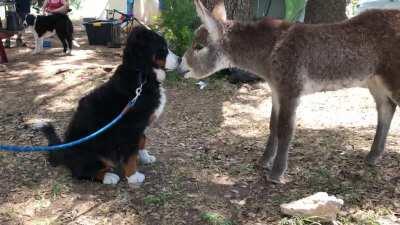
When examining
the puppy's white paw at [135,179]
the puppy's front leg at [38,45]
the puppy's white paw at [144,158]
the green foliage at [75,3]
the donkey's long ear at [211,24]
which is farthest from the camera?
the green foliage at [75,3]

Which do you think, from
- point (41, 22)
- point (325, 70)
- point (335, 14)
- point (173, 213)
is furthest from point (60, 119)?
point (41, 22)

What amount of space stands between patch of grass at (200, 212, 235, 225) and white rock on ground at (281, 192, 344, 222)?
51 cm

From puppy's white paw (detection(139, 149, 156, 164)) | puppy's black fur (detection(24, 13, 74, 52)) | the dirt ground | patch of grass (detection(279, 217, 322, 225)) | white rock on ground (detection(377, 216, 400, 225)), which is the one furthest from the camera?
puppy's black fur (detection(24, 13, 74, 52))

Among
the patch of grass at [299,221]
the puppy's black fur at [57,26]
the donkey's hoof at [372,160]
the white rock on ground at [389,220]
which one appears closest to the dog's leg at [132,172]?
the patch of grass at [299,221]

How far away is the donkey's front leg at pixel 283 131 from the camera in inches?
161

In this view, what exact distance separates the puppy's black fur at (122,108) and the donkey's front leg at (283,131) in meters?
1.11

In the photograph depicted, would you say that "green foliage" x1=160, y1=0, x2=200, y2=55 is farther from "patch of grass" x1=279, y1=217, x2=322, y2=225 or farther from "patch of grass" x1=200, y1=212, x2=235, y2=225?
"patch of grass" x1=279, y1=217, x2=322, y2=225

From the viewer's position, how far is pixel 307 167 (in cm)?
475

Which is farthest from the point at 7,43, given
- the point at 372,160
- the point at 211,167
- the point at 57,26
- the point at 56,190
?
the point at 372,160

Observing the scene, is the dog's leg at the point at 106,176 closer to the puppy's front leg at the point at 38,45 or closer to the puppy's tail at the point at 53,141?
the puppy's tail at the point at 53,141

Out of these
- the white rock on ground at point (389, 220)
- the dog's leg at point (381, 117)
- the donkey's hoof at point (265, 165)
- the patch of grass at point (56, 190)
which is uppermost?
the dog's leg at point (381, 117)

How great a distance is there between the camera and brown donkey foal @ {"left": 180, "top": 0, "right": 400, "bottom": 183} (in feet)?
13.3

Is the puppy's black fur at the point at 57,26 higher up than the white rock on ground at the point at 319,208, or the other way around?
the puppy's black fur at the point at 57,26

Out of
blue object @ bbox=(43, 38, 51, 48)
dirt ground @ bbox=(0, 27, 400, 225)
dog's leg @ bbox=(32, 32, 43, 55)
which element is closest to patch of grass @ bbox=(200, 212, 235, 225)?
dirt ground @ bbox=(0, 27, 400, 225)
